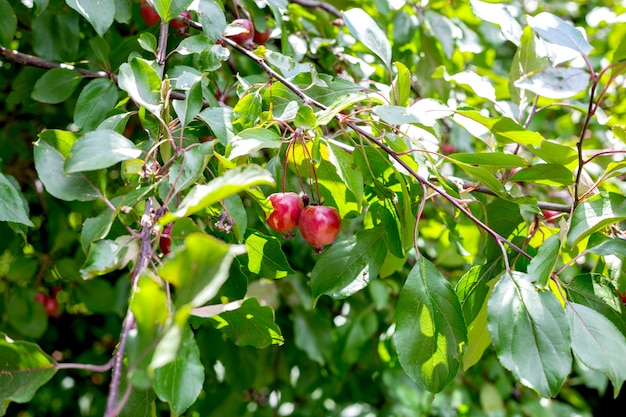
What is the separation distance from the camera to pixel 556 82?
726 mm

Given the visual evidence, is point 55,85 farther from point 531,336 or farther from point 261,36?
point 531,336

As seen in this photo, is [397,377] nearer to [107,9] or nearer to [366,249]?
[366,249]

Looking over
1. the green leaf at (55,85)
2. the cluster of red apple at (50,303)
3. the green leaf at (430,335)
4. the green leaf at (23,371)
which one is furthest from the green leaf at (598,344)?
the cluster of red apple at (50,303)

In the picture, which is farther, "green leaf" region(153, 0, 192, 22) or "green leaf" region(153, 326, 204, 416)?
"green leaf" region(153, 0, 192, 22)

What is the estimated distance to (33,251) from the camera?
1685mm

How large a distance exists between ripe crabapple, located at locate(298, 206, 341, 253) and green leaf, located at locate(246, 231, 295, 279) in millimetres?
46

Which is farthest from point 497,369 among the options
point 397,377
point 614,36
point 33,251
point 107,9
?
point 107,9

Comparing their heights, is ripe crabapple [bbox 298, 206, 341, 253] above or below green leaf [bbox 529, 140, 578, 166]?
below

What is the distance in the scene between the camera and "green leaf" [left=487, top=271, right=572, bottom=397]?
0.72 m

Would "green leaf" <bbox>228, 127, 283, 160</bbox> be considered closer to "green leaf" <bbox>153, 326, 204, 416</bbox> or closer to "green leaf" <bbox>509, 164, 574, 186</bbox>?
"green leaf" <bbox>153, 326, 204, 416</bbox>

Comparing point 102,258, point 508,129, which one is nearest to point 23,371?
point 102,258

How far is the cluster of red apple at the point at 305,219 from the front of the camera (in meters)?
0.89

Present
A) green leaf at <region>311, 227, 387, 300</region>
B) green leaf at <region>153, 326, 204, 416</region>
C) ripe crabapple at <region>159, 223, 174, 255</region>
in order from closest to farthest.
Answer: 1. green leaf at <region>153, 326, 204, 416</region>
2. ripe crabapple at <region>159, 223, 174, 255</region>
3. green leaf at <region>311, 227, 387, 300</region>

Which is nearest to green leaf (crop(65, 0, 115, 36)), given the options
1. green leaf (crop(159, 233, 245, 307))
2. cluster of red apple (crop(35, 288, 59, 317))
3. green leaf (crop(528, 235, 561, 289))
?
green leaf (crop(159, 233, 245, 307))
